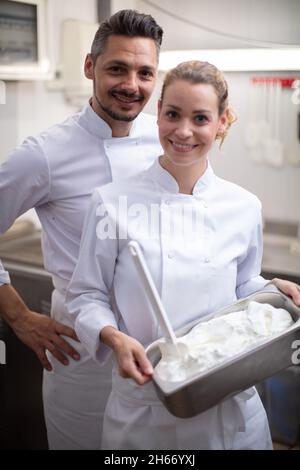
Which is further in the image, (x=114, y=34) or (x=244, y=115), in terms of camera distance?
(x=244, y=115)


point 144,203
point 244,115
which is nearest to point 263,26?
point 244,115

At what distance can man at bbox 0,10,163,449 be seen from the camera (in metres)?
0.89

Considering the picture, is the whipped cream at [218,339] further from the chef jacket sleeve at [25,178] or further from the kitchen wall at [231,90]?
the kitchen wall at [231,90]

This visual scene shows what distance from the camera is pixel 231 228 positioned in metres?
0.89

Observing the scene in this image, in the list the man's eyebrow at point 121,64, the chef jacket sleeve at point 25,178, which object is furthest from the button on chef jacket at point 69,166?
the man's eyebrow at point 121,64

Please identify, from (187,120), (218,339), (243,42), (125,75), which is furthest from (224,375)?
(243,42)

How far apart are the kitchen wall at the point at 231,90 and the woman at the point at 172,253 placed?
353 millimetres

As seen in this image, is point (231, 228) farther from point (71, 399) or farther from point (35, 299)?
point (35, 299)

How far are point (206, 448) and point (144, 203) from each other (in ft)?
1.21

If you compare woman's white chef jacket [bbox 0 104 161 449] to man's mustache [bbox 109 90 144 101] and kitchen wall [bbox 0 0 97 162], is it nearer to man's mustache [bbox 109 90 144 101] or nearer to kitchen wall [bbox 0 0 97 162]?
man's mustache [bbox 109 90 144 101]

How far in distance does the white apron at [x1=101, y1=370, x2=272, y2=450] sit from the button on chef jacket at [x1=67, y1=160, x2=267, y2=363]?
79 millimetres

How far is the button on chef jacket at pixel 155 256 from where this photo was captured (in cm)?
84

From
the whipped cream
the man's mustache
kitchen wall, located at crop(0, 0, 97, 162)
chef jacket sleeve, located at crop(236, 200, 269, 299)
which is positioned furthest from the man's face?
kitchen wall, located at crop(0, 0, 97, 162)

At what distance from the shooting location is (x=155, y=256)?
2.77 ft
